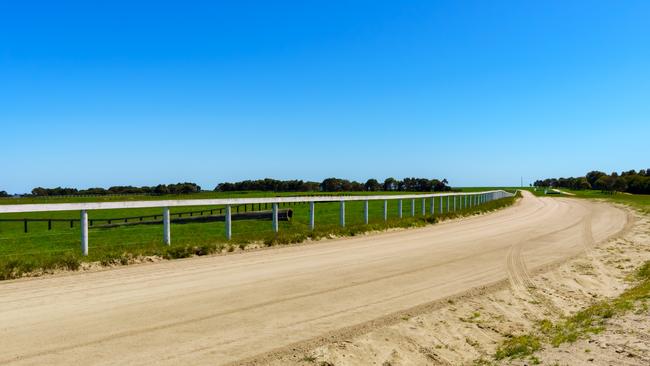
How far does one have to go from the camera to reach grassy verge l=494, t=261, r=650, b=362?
4860 mm

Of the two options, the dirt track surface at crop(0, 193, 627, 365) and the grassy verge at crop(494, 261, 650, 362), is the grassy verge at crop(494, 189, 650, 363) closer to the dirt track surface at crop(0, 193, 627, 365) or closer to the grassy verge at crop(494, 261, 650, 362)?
the grassy verge at crop(494, 261, 650, 362)

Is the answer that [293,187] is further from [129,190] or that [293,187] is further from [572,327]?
[572,327]

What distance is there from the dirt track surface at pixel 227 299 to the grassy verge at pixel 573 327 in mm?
1597

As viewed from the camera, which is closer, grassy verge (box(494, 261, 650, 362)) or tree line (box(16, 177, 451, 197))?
grassy verge (box(494, 261, 650, 362))

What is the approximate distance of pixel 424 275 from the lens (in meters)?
8.82

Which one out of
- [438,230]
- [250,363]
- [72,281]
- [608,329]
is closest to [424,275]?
[608,329]

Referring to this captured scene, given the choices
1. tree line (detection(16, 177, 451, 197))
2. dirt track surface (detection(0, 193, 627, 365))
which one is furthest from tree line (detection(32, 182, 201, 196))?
dirt track surface (detection(0, 193, 627, 365))

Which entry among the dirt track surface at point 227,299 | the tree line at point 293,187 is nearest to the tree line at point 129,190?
the tree line at point 293,187

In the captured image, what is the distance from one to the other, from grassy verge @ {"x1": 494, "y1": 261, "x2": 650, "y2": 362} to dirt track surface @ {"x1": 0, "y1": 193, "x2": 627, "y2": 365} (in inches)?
62.9

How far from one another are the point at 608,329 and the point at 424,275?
3724 millimetres

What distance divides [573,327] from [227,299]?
4.31 m

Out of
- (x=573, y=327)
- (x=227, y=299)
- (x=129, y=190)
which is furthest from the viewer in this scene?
(x=129, y=190)

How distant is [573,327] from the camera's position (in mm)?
5602

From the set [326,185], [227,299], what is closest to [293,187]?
[326,185]
